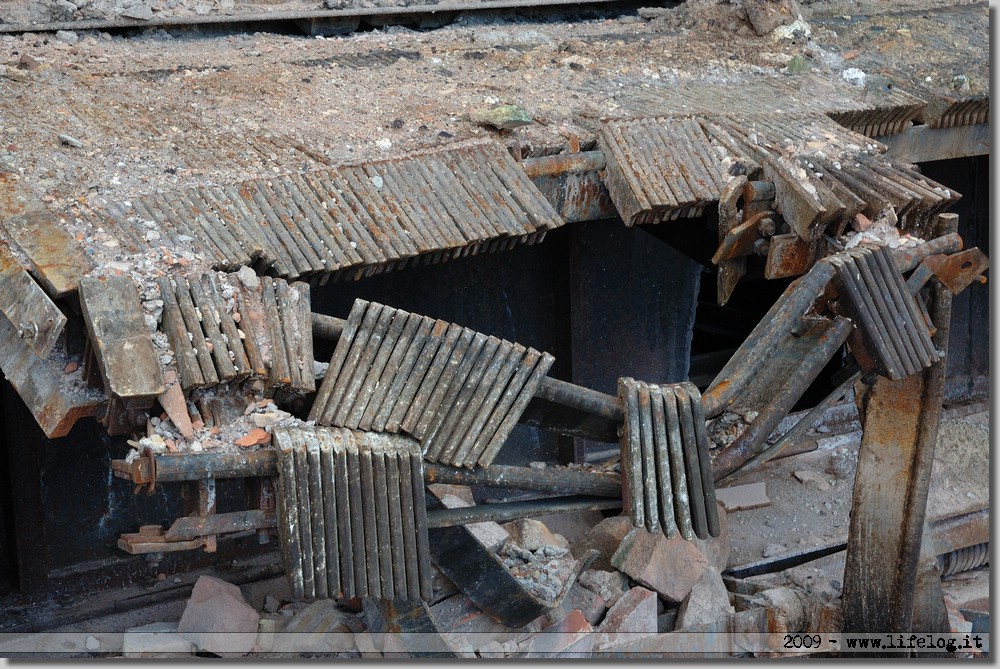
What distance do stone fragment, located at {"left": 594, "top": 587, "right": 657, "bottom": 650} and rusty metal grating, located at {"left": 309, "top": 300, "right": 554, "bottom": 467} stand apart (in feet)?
5.51

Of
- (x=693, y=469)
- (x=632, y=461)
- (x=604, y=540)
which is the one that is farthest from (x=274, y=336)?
(x=604, y=540)

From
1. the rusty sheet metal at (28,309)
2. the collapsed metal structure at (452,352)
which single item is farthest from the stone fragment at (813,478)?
the rusty sheet metal at (28,309)

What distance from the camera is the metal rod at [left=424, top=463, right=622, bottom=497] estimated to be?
3945 millimetres

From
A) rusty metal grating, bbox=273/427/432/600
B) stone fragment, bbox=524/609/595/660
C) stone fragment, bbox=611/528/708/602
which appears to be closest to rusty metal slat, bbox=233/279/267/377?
rusty metal grating, bbox=273/427/432/600

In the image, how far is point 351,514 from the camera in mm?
3707

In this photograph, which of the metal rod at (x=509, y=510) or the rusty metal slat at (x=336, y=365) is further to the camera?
the metal rod at (x=509, y=510)

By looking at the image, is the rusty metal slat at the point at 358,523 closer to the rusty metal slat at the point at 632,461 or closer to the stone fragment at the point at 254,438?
the stone fragment at the point at 254,438

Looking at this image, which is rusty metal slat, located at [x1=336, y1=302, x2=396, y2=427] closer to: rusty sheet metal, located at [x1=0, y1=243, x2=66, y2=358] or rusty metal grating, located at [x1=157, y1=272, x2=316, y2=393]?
rusty metal grating, located at [x1=157, y1=272, x2=316, y2=393]

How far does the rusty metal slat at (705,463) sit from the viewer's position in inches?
166

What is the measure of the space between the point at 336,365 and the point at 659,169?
2.01 m

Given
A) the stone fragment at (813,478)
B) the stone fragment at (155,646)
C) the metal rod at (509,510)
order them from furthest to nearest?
the stone fragment at (813,478) < the stone fragment at (155,646) < the metal rod at (509,510)

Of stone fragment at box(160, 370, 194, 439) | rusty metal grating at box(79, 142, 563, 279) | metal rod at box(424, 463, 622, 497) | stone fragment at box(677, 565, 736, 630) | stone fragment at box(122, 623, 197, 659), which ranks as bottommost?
stone fragment at box(677, 565, 736, 630)

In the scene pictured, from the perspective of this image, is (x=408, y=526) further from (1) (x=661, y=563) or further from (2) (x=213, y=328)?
(1) (x=661, y=563)

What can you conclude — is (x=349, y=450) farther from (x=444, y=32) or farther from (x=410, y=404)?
(x=444, y=32)
